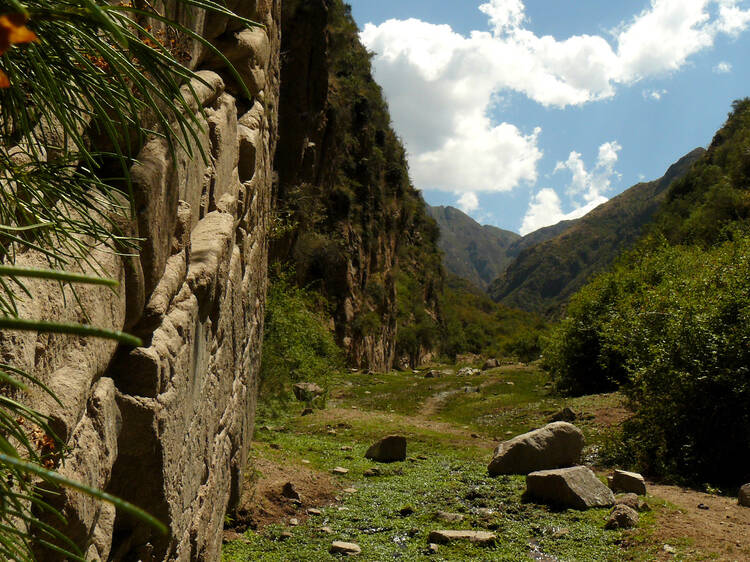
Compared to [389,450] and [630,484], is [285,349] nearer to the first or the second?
[389,450]

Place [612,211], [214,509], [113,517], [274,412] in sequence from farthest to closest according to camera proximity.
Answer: [612,211] < [274,412] < [214,509] < [113,517]

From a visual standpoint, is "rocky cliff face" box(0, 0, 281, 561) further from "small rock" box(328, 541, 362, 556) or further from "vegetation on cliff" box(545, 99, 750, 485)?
"vegetation on cliff" box(545, 99, 750, 485)

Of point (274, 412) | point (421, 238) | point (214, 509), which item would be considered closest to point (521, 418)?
point (274, 412)

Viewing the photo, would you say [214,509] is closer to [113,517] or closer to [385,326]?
[113,517]

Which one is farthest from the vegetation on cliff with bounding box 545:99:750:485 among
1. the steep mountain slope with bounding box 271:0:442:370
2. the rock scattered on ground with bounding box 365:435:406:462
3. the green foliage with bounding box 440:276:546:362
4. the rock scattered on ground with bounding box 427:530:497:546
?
the green foliage with bounding box 440:276:546:362

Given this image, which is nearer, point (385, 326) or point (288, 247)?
point (288, 247)

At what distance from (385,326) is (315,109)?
15.2m

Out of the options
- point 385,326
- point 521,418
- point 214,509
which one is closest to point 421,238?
point 385,326

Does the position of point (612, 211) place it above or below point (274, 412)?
above

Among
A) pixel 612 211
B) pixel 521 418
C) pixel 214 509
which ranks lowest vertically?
pixel 521 418

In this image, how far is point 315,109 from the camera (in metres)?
25.1

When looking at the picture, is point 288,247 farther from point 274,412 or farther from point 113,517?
point 113,517

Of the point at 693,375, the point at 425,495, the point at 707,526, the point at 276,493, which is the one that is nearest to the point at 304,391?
the point at 425,495

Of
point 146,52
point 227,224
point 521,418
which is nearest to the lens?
point 146,52
